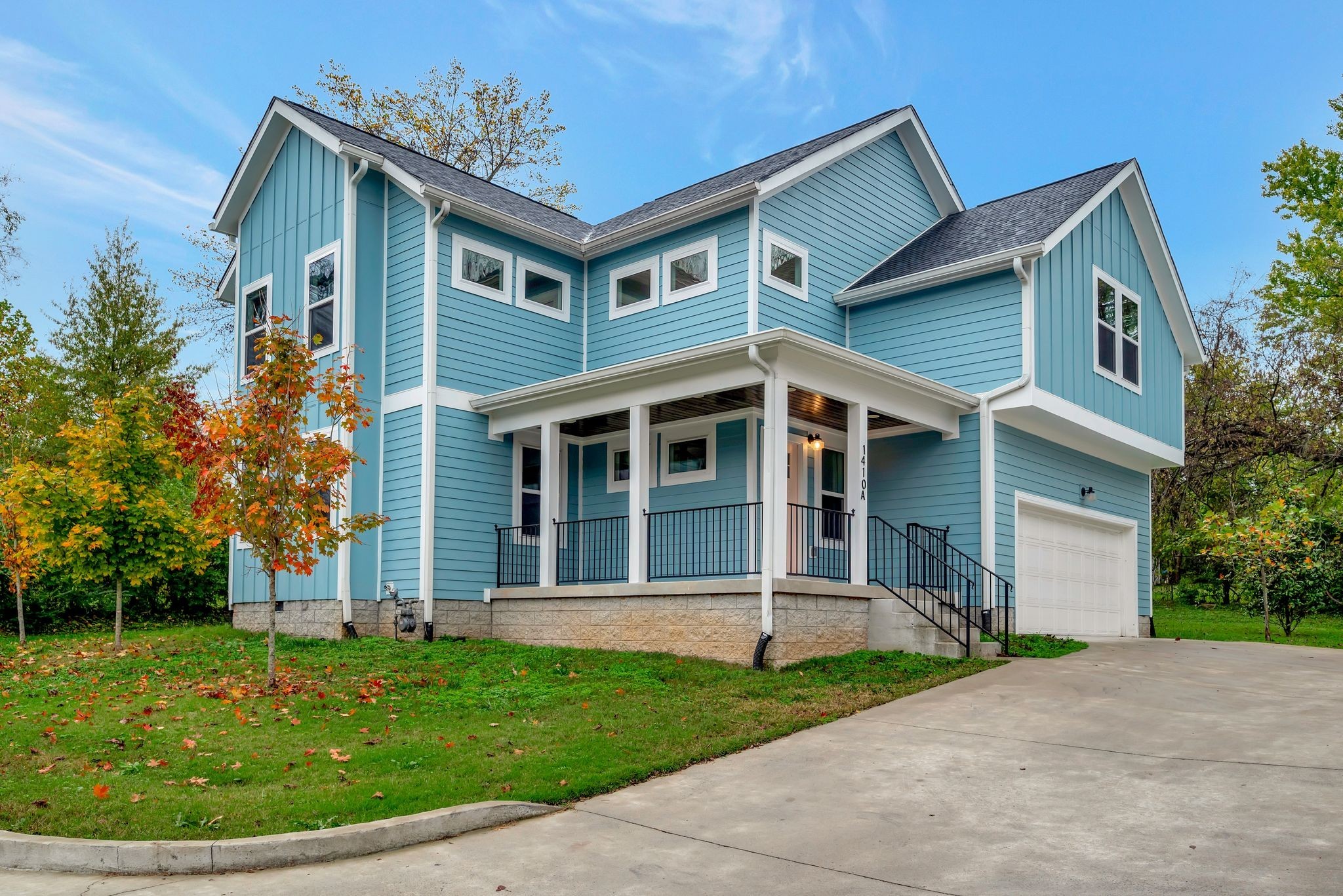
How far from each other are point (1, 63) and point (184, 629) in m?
13.8

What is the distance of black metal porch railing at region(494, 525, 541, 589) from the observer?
15086mm

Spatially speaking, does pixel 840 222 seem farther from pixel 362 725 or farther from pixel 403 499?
pixel 362 725

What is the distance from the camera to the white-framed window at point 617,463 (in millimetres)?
15953

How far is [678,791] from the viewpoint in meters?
7.21

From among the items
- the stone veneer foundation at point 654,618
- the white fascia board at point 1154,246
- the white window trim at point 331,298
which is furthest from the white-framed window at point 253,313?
the white fascia board at point 1154,246

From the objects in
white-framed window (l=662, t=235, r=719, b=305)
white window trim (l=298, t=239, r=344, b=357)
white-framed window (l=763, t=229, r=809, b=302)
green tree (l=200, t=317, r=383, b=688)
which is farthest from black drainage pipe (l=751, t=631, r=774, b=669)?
white window trim (l=298, t=239, r=344, b=357)

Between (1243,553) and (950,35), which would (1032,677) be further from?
(950,35)

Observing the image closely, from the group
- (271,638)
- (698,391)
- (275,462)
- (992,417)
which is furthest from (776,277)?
(271,638)

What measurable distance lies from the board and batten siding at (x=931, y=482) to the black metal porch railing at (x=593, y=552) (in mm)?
Result: 3588

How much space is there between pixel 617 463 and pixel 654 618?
391 cm

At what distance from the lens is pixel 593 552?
15.8 m

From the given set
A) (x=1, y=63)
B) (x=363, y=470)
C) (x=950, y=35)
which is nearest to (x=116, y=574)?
(x=363, y=470)

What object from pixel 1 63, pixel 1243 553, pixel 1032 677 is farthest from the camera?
pixel 1 63

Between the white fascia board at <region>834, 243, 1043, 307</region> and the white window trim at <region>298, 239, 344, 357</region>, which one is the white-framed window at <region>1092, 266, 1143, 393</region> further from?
the white window trim at <region>298, 239, 344, 357</region>
